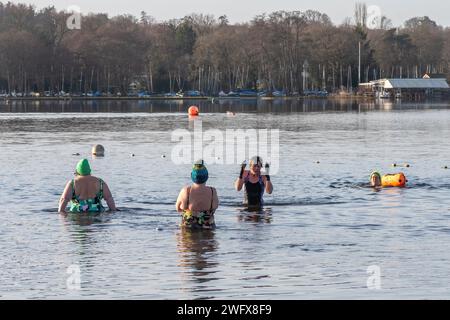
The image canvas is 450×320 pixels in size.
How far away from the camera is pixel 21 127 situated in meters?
80.9

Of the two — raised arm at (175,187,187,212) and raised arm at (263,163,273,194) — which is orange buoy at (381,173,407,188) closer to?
raised arm at (263,163,273,194)

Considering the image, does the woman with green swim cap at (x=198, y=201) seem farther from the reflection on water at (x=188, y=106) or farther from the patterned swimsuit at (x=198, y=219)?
the reflection on water at (x=188, y=106)

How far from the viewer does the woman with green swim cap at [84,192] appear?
1011 inches

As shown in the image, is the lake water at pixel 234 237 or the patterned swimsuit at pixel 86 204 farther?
the patterned swimsuit at pixel 86 204

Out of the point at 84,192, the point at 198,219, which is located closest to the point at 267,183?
the point at 198,219

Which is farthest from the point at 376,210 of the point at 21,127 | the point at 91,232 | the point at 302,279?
the point at 21,127

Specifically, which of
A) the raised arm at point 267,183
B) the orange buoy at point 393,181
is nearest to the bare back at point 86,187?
the raised arm at point 267,183

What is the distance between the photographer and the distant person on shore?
90.6 feet

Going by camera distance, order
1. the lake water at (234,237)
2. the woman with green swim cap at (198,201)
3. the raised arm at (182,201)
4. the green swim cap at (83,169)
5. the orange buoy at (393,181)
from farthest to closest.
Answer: the orange buoy at (393,181) → the green swim cap at (83,169) → the raised arm at (182,201) → the woman with green swim cap at (198,201) → the lake water at (234,237)

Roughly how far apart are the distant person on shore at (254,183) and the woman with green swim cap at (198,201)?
328 cm

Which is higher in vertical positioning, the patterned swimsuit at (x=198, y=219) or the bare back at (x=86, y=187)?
the bare back at (x=86, y=187)

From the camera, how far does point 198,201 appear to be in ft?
77.5
